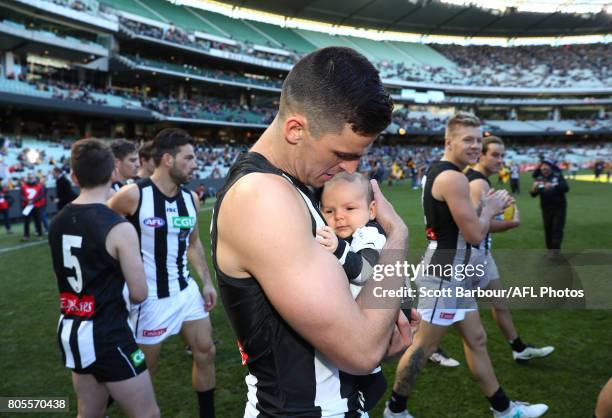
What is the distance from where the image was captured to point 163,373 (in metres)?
4.69

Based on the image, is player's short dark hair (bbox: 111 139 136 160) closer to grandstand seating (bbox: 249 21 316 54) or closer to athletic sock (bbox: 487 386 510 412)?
athletic sock (bbox: 487 386 510 412)

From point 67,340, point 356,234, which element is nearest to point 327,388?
point 356,234

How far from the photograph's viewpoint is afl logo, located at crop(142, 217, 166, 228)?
385cm

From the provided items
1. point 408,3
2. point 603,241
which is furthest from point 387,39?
point 603,241

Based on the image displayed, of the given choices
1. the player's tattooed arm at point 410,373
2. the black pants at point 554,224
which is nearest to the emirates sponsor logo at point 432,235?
the player's tattooed arm at point 410,373

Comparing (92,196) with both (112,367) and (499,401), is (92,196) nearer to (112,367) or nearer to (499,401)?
(112,367)

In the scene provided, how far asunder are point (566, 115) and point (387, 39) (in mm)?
31268

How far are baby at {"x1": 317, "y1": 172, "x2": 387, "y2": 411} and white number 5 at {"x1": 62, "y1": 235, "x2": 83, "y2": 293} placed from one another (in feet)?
5.65

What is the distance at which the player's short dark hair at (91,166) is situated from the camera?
290 cm

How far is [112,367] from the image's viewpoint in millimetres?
2709

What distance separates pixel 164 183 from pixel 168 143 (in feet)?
1.22

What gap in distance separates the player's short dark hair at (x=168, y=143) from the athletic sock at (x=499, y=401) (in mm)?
3405

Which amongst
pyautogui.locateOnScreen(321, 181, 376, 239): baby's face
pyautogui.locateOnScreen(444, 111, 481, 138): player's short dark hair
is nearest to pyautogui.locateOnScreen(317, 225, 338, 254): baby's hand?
pyautogui.locateOnScreen(321, 181, 376, 239): baby's face

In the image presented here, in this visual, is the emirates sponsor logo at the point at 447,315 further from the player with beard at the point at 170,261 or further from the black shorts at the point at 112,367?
the black shorts at the point at 112,367
